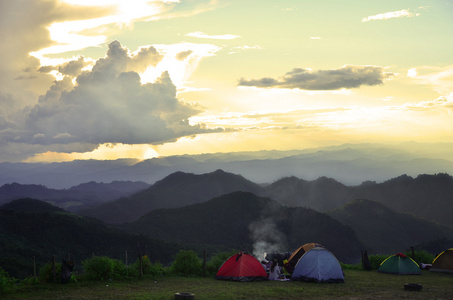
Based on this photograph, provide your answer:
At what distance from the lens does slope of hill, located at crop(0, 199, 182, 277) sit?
101438 millimetres

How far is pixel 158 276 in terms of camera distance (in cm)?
3084

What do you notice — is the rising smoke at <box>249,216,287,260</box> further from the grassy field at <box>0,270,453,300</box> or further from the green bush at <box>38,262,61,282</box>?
the green bush at <box>38,262,61,282</box>

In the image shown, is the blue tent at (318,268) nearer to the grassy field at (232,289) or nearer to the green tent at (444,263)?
the grassy field at (232,289)

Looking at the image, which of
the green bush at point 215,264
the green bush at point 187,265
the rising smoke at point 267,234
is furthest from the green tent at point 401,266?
the rising smoke at point 267,234

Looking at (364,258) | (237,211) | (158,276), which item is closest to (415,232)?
(237,211)

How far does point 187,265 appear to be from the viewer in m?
32.6

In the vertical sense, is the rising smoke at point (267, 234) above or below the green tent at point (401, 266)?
below

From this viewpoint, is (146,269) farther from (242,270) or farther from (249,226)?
(249,226)

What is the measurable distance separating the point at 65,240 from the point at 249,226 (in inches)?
2934

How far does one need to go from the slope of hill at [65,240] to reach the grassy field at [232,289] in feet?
247

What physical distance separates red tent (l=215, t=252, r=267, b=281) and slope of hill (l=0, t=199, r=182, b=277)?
75648 millimetres

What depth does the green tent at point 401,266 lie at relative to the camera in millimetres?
33562

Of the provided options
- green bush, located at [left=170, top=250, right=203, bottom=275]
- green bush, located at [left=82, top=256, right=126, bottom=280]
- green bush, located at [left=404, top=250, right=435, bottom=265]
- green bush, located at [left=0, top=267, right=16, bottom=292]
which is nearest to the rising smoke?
green bush, located at [left=404, top=250, right=435, bottom=265]

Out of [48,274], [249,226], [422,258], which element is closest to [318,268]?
[422,258]
